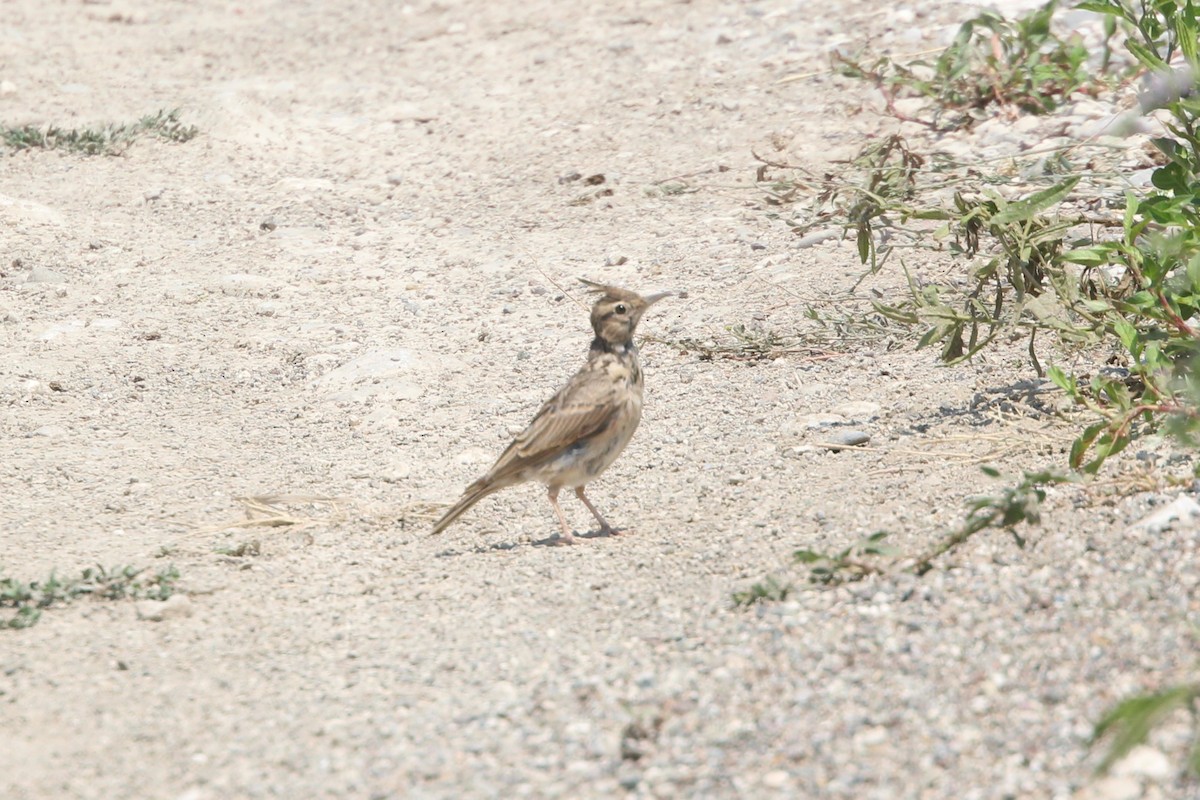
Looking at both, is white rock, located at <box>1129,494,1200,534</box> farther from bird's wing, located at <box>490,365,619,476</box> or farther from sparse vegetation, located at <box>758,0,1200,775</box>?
bird's wing, located at <box>490,365,619,476</box>

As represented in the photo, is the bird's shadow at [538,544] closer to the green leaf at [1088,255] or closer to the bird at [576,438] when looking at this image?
the bird at [576,438]

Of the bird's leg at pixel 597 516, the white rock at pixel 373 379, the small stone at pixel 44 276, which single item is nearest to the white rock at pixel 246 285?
the small stone at pixel 44 276

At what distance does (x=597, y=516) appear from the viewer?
5.78 m

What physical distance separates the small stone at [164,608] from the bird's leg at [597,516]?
1.57 meters

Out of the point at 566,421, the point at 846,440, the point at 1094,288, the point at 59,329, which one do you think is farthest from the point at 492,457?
the point at 59,329

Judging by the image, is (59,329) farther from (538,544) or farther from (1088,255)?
(1088,255)

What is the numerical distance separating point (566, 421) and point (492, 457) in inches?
30.5

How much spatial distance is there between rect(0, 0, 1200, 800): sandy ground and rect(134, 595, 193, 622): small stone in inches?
1.1

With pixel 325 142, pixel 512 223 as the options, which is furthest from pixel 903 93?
pixel 325 142

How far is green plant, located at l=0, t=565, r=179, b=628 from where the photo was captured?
5051 mm

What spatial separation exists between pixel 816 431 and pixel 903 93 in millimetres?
4595

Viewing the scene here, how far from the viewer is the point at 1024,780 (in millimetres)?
3416

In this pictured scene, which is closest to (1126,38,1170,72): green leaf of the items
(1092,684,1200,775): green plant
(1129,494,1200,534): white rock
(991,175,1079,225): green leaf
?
(991,175,1079,225): green leaf

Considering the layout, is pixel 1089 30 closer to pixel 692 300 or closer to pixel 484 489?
pixel 692 300
